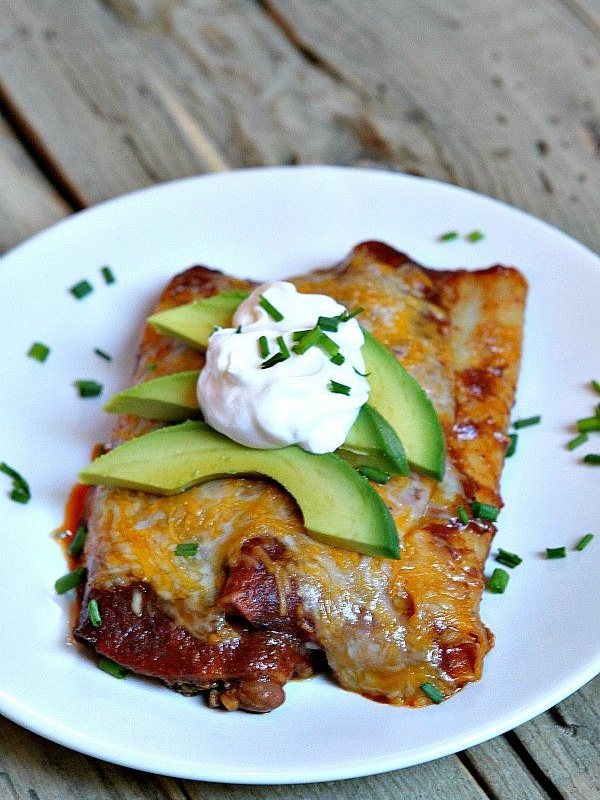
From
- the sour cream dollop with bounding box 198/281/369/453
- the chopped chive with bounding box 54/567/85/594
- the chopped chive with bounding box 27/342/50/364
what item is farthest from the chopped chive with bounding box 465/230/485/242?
the chopped chive with bounding box 54/567/85/594

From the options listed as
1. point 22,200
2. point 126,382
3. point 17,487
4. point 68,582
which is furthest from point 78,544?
point 22,200

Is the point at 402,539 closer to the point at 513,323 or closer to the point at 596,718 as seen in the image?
the point at 596,718

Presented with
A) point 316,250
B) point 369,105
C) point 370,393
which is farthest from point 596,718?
point 369,105

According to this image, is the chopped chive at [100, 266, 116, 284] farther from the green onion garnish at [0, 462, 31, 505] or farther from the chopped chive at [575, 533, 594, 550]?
the chopped chive at [575, 533, 594, 550]

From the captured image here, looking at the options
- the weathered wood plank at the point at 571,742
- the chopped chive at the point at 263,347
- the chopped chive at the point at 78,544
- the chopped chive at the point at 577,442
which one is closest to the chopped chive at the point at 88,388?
the chopped chive at the point at 78,544

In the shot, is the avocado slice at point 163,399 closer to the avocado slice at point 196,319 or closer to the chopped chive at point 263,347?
the avocado slice at point 196,319
